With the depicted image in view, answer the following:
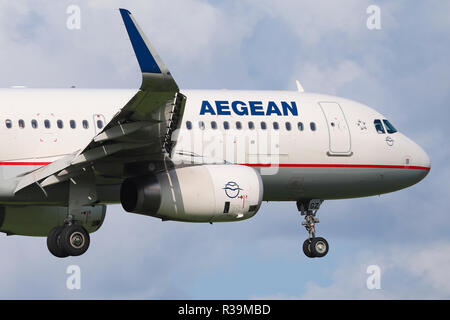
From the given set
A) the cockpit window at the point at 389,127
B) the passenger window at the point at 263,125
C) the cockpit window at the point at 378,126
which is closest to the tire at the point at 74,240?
the passenger window at the point at 263,125

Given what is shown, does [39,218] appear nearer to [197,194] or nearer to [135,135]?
[197,194]

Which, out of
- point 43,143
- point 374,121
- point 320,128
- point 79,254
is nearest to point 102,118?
point 43,143

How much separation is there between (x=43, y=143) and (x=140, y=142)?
2765 millimetres

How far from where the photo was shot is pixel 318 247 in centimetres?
2794

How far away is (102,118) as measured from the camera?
83.6 feet

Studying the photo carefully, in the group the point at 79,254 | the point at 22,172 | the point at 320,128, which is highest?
the point at 320,128

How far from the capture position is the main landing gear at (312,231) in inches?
1100

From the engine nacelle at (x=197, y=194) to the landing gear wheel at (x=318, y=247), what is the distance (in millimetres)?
4164

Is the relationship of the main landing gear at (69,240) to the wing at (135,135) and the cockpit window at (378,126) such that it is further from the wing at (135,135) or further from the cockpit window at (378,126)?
the cockpit window at (378,126)

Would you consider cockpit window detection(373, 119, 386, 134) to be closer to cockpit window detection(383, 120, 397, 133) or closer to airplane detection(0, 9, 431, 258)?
airplane detection(0, 9, 431, 258)

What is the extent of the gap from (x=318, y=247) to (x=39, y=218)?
7.04 metres

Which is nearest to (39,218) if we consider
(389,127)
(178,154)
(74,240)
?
(74,240)

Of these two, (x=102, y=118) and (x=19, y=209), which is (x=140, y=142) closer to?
(x=102, y=118)

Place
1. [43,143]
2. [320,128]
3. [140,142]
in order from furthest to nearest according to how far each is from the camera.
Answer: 1. [320,128]
2. [43,143]
3. [140,142]
